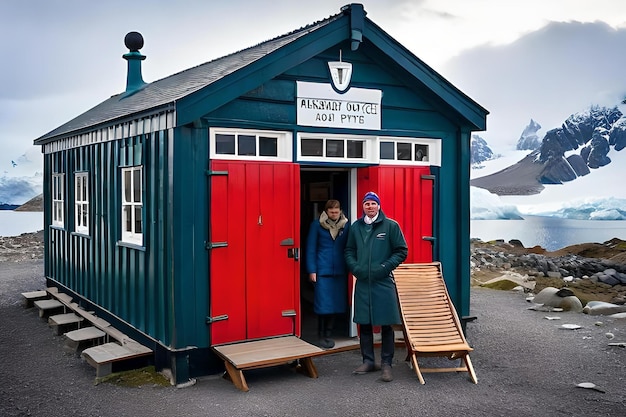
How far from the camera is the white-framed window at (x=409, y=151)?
345 inches

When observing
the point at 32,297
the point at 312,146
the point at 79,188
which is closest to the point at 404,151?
the point at 312,146

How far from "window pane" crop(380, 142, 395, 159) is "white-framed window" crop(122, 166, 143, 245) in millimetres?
3213

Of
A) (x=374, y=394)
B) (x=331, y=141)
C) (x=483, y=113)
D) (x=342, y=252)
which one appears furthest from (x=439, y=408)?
(x=483, y=113)

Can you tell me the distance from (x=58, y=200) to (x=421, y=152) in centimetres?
721

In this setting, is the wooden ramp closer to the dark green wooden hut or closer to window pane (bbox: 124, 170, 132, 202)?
the dark green wooden hut

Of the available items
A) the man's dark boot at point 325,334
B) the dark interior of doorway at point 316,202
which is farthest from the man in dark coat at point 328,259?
the dark interior of doorway at point 316,202

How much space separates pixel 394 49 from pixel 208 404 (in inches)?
201

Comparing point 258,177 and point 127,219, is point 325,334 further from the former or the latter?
point 127,219

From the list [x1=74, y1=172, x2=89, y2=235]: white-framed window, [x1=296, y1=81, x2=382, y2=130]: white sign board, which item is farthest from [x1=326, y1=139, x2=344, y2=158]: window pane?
[x1=74, y1=172, x2=89, y2=235]: white-framed window

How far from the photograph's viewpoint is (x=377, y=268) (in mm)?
7145

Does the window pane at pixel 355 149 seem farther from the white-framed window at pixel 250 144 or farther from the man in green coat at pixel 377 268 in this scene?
the man in green coat at pixel 377 268

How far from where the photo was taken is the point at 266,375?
7414mm

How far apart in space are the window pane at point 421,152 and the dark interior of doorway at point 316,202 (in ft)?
3.40

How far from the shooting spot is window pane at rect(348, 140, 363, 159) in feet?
27.9
